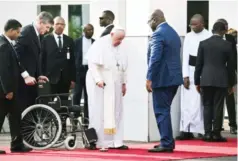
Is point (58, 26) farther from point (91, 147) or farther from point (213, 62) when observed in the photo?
point (91, 147)

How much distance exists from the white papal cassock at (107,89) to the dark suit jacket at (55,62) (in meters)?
1.92

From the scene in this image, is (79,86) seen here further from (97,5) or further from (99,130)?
(99,130)

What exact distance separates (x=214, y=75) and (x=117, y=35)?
230cm

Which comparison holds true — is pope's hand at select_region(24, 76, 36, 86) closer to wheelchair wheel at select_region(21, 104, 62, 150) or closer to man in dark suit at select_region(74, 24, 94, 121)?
wheelchair wheel at select_region(21, 104, 62, 150)

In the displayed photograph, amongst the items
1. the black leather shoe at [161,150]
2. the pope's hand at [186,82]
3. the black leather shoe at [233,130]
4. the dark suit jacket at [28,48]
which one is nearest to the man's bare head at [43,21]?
the dark suit jacket at [28,48]

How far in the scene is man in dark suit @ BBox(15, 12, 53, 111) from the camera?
14844mm

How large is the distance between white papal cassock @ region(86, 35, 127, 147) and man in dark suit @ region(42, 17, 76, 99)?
1923 mm

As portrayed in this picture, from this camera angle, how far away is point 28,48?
48.9ft

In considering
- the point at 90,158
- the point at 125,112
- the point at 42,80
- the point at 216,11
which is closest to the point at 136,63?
the point at 125,112

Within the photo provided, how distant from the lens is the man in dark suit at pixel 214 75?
16.1 m

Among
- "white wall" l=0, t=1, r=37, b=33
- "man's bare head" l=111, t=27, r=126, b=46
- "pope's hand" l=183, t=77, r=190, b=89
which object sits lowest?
"pope's hand" l=183, t=77, r=190, b=89

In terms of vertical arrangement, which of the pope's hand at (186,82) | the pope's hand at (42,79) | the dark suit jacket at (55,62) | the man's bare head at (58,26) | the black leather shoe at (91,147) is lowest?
the black leather shoe at (91,147)

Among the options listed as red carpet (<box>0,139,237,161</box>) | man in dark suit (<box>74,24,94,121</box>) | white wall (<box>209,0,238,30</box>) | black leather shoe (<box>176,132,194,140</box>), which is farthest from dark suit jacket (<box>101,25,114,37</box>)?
white wall (<box>209,0,238,30</box>)

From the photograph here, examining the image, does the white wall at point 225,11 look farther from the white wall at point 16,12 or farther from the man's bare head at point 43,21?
the man's bare head at point 43,21
